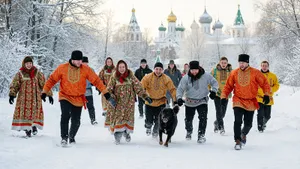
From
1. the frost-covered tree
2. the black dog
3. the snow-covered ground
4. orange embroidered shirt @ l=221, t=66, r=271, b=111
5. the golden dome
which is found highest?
the golden dome

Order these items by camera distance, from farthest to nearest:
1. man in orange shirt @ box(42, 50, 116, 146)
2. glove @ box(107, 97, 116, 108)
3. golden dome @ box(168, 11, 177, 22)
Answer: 1. golden dome @ box(168, 11, 177, 22)
2. glove @ box(107, 97, 116, 108)
3. man in orange shirt @ box(42, 50, 116, 146)

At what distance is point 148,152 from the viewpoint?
732 cm

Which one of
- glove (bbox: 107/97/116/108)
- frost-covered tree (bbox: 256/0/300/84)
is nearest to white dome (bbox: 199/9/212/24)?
frost-covered tree (bbox: 256/0/300/84)

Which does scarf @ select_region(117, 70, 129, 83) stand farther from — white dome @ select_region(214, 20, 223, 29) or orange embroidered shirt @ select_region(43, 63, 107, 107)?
white dome @ select_region(214, 20, 223, 29)

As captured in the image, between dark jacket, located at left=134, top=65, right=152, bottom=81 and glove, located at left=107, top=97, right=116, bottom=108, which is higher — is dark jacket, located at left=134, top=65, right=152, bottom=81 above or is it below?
above

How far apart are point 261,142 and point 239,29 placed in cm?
10944

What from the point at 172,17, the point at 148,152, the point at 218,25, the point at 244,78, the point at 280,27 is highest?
the point at 172,17

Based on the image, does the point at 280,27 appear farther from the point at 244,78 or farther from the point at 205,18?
the point at 205,18

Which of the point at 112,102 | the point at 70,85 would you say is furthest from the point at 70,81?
the point at 112,102

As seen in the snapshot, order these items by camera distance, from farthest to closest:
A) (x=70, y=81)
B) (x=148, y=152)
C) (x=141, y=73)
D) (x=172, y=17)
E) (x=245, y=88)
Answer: (x=172, y=17) < (x=141, y=73) < (x=245, y=88) < (x=70, y=81) < (x=148, y=152)

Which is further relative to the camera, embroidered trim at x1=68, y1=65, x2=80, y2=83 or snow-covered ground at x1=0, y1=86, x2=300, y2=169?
embroidered trim at x1=68, y1=65, x2=80, y2=83

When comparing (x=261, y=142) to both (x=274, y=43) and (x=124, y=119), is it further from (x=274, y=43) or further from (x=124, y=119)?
(x=274, y=43)

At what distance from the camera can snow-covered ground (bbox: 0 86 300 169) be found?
6.18 meters

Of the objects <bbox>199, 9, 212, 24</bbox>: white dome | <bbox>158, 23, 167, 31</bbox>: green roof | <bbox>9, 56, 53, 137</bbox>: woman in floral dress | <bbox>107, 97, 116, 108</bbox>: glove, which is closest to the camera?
<bbox>107, 97, 116, 108</bbox>: glove
